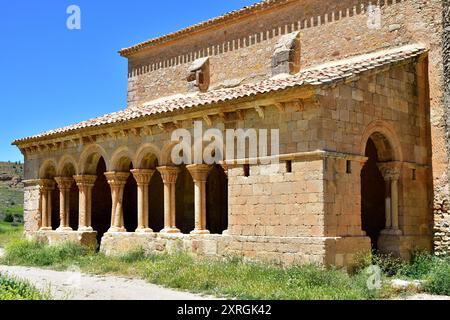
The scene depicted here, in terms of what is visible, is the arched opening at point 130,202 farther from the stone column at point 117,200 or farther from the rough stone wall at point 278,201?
the rough stone wall at point 278,201

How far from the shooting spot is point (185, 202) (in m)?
18.3

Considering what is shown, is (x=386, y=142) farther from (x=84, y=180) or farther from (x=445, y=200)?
(x=84, y=180)

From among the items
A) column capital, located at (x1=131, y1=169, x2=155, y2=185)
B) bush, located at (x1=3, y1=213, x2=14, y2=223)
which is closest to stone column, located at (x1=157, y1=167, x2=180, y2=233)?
column capital, located at (x1=131, y1=169, x2=155, y2=185)

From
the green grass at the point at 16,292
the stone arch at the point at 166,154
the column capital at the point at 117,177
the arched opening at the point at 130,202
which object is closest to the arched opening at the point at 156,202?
the arched opening at the point at 130,202

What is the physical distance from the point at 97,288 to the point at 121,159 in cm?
560

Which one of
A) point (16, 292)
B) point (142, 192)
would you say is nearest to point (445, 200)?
point (142, 192)

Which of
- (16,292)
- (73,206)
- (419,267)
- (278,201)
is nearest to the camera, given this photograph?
(16,292)

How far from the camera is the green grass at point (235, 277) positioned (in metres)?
9.30

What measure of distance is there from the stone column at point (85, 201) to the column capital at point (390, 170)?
809cm

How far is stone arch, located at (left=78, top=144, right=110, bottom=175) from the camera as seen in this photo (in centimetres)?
1619

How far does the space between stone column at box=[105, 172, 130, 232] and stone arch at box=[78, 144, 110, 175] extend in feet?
2.75

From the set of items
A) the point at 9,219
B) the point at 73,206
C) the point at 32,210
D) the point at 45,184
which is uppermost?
the point at 45,184

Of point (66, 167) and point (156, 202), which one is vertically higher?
point (66, 167)

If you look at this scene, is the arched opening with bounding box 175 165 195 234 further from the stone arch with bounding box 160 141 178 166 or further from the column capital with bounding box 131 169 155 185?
the stone arch with bounding box 160 141 178 166
